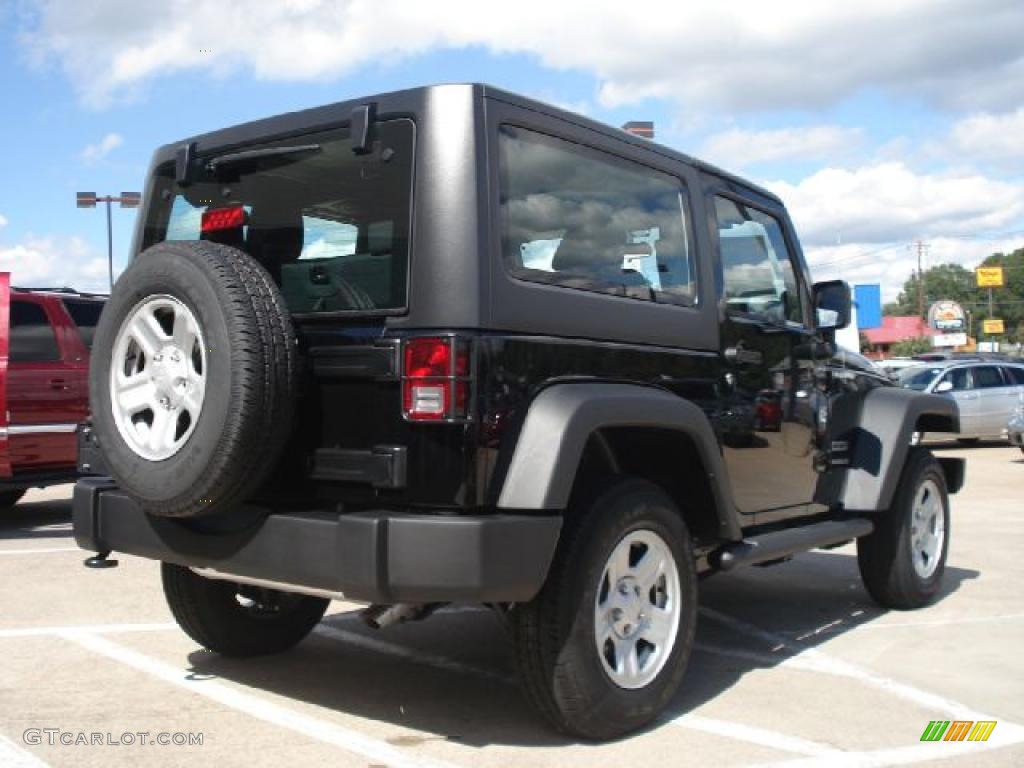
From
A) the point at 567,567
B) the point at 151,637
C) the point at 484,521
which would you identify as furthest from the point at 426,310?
the point at 151,637

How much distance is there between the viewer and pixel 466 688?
174 inches

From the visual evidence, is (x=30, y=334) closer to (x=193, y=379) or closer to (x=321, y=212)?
(x=321, y=212)

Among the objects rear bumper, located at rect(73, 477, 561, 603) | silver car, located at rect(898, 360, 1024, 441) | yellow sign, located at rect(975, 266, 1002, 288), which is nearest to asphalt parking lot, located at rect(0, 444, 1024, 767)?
rear bumper, located at rect(73, 477, 561, 603)

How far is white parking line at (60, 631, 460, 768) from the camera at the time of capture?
353 centimetres

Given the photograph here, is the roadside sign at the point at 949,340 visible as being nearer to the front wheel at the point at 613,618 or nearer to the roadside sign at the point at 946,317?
the roadside sign at the point at 946,317

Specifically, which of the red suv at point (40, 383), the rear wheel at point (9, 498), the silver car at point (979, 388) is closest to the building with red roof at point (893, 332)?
the silver car at point (979, 388)

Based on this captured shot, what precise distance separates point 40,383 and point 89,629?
3.76m

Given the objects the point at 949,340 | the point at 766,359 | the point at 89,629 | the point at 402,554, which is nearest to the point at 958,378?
the point at 766,359

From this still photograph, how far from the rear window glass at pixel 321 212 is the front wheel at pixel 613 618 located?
101 centimetres

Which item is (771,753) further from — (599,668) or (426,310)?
(426,310)

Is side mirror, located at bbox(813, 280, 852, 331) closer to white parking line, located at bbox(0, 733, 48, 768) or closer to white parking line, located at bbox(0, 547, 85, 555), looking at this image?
white parking line, located at bbox(0, 733, 48, 768)

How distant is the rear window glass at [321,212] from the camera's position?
11.7ft

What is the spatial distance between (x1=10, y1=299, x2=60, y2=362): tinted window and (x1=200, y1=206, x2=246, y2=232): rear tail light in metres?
5.09

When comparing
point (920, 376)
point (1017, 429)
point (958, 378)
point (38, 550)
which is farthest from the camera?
point (920, 376)
